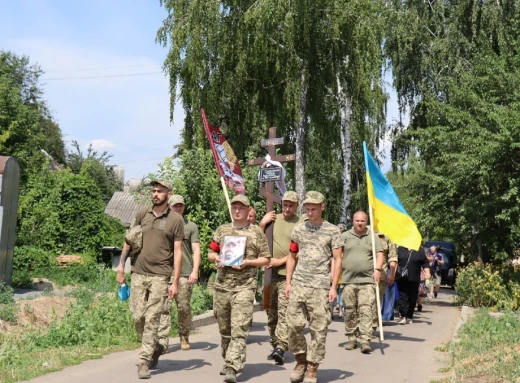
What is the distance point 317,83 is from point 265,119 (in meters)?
1.94

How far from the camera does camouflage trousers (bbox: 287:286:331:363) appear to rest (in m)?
7.89

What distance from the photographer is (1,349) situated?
906cm

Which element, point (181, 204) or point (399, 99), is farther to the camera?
point (399, 99)

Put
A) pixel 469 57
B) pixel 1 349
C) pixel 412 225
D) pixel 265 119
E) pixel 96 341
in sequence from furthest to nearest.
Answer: pixel 469 57, pixel 265 119, pixel 412 225, pixel 96 341, pixel 1 349

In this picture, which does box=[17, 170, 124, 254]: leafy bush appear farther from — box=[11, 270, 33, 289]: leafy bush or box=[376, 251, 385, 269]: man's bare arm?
box=[376, 251, 385, 269]: man's bare arm

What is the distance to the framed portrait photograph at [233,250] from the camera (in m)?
8.07

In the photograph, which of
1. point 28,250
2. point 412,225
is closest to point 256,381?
point 412,225

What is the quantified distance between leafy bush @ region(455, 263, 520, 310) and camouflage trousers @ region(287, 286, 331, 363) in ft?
28.2

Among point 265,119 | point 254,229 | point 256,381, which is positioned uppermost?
point 265,119

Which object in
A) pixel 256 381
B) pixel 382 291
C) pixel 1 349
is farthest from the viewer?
pixel 382 291

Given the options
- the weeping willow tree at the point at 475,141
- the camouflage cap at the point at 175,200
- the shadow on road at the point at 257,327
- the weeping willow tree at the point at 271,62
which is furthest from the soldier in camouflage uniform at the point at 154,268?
the weeping willow tree at the point at 271,62

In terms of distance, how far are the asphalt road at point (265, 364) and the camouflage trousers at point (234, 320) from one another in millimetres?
357

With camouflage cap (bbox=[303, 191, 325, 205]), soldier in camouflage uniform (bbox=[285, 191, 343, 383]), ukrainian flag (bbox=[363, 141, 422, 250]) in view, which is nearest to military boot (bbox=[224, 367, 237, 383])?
soldier in camouflage uniform (bbox=[285, 191, 343, 383])

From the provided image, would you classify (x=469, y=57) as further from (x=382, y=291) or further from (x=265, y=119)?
(x=382, y=291)
